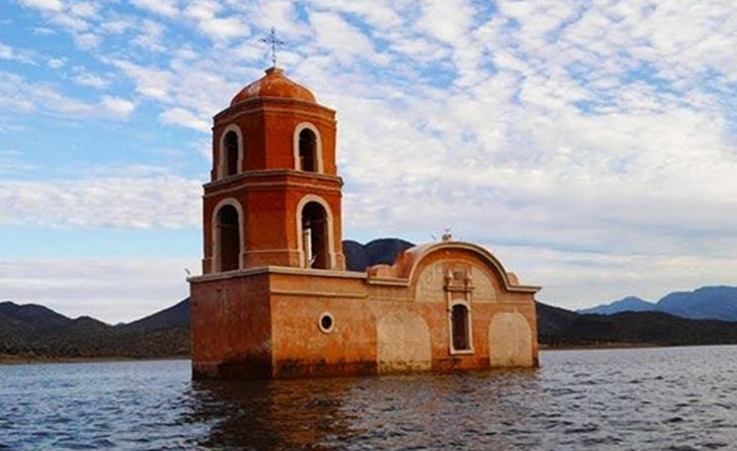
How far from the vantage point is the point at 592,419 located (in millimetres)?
18094

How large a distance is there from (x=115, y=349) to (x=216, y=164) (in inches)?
3541

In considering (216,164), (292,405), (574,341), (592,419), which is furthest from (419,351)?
(574,341)

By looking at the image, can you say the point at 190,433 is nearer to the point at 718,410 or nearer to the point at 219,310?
the point at 718,410

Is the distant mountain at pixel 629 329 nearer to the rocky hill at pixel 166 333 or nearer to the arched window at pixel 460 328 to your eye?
the rocky hill at pixel 166 333

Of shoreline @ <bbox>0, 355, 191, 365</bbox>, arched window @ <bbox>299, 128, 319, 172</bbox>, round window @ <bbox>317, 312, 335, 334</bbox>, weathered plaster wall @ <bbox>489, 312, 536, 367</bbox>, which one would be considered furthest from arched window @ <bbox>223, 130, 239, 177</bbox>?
shoreline @ <bbox>0, 355, 191, 365</bbox>

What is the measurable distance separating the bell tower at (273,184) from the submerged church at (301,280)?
36 millimetres

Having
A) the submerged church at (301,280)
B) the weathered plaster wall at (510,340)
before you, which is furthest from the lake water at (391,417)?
Result: the weathered plaster wall at (510,340)

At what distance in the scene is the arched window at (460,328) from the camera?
34969 mm

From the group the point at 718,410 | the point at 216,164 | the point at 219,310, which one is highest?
the point at 216,164

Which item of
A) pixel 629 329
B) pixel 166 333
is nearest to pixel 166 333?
pixel 166 333

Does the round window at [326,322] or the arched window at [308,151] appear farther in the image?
the arched window at [308,151]

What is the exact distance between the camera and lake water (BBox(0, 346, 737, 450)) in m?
15.2

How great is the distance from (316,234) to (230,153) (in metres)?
4.20

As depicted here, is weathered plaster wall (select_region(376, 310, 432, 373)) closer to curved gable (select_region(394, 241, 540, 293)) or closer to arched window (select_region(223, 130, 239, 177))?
curved gable (select_region(394, 241, 540, 293))
